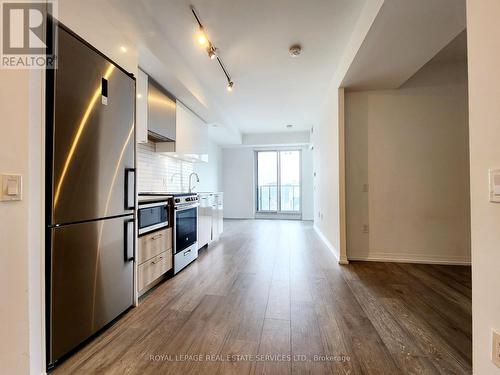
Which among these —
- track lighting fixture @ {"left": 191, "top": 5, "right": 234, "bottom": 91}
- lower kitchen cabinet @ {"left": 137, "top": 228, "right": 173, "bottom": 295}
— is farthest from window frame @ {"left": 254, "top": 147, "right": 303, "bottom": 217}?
lower kitchen cabinet @ {"left": 137, "top": 228, "right": 173, "bottom": 295}

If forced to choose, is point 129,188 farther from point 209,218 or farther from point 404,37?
point 404,37

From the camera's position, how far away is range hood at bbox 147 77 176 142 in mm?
2811

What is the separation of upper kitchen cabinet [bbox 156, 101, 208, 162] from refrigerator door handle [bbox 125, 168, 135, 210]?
5.18ft

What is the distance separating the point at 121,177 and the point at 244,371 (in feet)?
5.37

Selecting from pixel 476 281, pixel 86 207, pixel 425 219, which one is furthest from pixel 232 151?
pixel 476 281

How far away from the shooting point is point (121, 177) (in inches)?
73.9

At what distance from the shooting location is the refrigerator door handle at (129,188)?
75.9 inches

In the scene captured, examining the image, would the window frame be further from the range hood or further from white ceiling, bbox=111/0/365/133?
the range hood

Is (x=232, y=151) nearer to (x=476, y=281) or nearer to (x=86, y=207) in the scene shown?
(x=86, y=207)

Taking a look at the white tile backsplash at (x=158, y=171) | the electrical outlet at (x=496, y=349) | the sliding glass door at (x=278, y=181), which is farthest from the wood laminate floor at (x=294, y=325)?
the sliding glass door at (x=278, y=181)

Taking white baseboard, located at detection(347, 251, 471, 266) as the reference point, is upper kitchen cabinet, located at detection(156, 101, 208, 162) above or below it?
above

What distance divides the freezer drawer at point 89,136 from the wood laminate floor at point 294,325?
0.92 meters

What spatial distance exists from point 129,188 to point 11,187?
859mm

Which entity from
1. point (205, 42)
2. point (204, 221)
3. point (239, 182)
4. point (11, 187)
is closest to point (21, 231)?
point (11, 187)
